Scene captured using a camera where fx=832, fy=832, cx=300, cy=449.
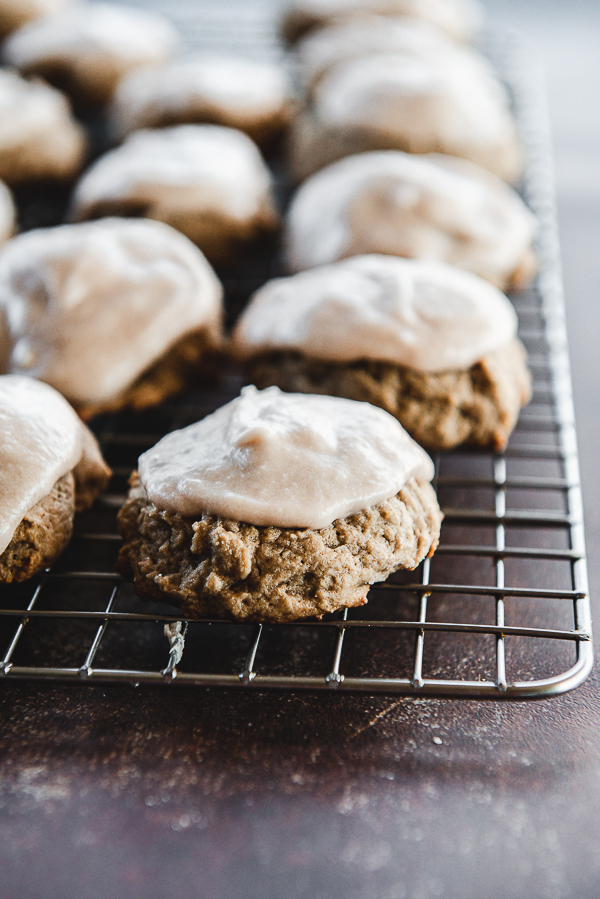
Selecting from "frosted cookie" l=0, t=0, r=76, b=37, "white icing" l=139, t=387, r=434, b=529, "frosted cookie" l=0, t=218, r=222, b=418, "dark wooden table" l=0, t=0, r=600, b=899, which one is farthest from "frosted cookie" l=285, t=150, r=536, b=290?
"frosted cookie" l=0, t=0, r=76, b=37

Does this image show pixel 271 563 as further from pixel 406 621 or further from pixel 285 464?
pixel 406 621

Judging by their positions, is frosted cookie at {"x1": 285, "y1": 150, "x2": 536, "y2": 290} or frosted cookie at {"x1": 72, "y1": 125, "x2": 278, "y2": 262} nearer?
frosted cookie at {"x1": 285, "y1": 150, "x2": 536, "y2": 290}

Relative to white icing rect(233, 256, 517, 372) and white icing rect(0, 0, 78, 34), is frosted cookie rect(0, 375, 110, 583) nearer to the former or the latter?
white icing rect(233, 256, 517, 372)

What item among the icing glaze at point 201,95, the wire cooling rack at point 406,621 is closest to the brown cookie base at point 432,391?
the wire cooling rack at point 406,621

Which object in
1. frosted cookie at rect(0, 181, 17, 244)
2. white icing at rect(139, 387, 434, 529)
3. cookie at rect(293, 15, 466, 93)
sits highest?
cookie at rect(293, 15, 466, 93)

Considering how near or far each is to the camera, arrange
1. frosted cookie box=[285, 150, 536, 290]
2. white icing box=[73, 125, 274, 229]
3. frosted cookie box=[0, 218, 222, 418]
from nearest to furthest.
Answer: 1. frosted cookie box=[0, 218, 222, 418]
2. frosted cookie box=[285, 150, 536, 290]
3. white icing box=[73, 125, 274, 229]

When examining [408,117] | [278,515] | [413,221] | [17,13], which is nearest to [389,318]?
[413,221]
